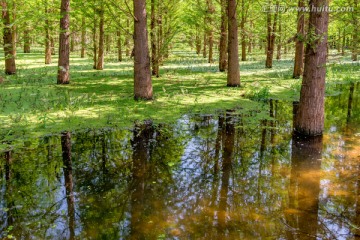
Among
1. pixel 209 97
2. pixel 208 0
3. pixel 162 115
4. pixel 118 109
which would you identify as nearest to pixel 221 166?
pixel 162 115

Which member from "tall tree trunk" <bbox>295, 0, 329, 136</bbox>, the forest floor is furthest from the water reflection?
the forest floor

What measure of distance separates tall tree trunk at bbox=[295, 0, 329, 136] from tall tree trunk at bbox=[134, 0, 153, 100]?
5.72 m

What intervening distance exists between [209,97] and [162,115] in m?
3.49

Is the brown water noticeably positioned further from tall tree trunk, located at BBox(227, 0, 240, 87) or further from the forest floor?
tall tree trunk, located at BBox(227, 0, 240, 87)

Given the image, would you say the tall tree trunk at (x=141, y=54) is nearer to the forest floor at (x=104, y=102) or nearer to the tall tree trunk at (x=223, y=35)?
the forest floor at (x=104, y=102)

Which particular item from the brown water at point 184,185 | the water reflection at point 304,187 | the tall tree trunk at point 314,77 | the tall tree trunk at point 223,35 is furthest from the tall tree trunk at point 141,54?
the tall tree trunk at point 223,35

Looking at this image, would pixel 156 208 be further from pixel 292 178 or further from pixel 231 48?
pixel 231 48

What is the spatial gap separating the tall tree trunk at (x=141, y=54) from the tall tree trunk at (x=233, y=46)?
176 inches

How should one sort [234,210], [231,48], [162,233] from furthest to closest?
[231,48] → [234,210] → [162,233]

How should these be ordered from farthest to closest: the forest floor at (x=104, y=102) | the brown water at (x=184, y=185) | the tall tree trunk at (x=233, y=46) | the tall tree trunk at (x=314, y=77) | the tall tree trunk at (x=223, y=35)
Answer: the tall tree trunk at (x=223, y=35) < the tall tree trunk at (x=233, y=46) < the forest floor at (x=104, y=102) < the tall tree trunk at (x=314, y=77) < the brown water at (x=184, y=185)

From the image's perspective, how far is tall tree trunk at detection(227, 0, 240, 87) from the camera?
14.3 metres

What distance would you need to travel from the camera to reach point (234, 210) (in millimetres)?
4898

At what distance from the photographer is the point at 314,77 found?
8.15 meters

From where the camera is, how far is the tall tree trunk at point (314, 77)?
776cm
